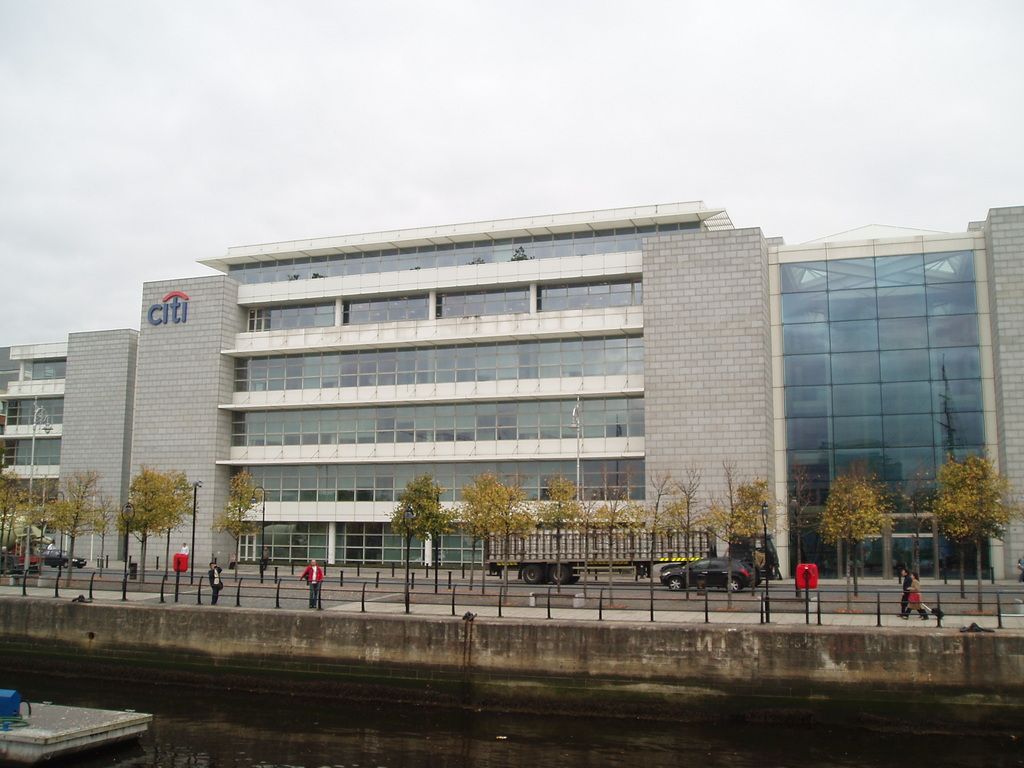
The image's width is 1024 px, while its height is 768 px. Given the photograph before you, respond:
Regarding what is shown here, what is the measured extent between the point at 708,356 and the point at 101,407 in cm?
4128

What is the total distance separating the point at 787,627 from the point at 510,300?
32.5 meters

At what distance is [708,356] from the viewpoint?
46.4 meters

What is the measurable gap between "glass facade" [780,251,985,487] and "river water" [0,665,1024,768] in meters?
24.8

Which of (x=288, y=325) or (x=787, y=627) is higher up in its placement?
(x=288, y=325)

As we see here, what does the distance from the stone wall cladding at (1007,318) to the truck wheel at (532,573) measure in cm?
2207

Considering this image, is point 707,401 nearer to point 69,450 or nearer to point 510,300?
point 510,300

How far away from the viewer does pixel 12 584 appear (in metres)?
36.8

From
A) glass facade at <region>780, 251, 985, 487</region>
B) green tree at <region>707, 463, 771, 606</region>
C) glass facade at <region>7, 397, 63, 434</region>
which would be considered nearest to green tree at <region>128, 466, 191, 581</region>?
green tree at <region>707, 463, 771, 606</region>

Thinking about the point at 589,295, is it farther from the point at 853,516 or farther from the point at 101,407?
the point at 101,407

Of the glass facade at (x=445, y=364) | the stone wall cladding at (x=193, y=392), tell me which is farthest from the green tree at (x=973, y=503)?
the stone wall cladding at (x=193, y=392)

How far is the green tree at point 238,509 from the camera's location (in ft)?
166

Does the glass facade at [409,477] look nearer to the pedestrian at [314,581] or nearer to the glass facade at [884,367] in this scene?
the glass facade at [884,367]

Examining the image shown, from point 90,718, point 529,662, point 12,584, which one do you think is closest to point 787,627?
point 529,662

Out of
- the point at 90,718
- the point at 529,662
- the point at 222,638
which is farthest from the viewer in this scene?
the point at 222,638
